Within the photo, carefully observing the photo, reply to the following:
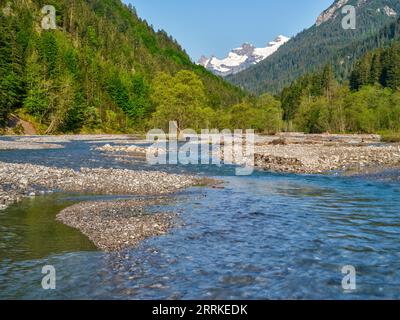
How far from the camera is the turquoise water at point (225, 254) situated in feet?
33.5

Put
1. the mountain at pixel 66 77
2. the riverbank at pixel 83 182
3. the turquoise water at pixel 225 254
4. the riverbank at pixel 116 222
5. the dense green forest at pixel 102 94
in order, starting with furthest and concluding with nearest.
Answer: the dense green forest at pixel 102 94, the mountain at pixel 66 77, the riverbank at pixel 83 182, the riverbank at pixel 116 222, the turquoise water at pixel 225 254

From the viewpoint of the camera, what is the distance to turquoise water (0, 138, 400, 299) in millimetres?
10219

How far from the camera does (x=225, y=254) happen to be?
13.1 m

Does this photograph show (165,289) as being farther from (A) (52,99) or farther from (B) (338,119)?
(B) (338,119)

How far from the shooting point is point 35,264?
38.8 feet

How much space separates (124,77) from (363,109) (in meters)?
92.6

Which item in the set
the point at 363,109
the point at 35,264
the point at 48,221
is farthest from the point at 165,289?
the point at 363,109
